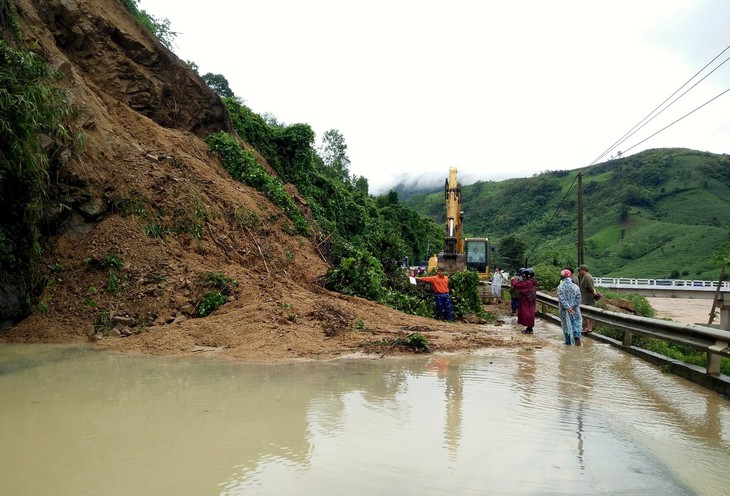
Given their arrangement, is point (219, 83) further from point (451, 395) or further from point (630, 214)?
point (630, 214)

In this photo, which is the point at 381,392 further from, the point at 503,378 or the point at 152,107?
the point at 152,107

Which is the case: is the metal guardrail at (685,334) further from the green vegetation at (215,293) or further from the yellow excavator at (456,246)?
the yellow excavator at (456,246)

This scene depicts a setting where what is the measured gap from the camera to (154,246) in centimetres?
1191

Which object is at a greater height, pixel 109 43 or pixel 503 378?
pixel 109 43

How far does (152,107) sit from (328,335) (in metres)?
11.5

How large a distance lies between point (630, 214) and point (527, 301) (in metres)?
102

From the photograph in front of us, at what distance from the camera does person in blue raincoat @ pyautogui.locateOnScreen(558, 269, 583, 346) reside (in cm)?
1180

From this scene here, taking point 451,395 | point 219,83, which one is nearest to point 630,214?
point 219,83

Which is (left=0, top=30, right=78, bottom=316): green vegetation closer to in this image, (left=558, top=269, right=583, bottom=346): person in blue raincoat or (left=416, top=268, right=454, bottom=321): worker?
(left=416, top=268, right=454, bottom=321): worker

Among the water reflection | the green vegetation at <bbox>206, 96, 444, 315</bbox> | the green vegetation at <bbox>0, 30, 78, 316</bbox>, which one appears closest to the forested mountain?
the green vegetation at <bbox>206, 96, 444, 315</bbox>

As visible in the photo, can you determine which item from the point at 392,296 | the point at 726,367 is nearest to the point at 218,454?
the point at 726,367

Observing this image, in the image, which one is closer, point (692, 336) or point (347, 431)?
point (347, 431)

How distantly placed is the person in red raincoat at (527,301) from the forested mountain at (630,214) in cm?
4256

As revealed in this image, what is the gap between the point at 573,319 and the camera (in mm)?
11844
